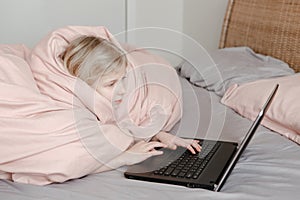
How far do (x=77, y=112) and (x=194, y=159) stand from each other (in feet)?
1.08

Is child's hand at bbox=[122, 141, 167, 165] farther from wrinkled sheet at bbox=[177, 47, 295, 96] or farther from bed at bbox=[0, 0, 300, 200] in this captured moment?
wrinkled sheet at bbox=[177, 47, 295, 96]

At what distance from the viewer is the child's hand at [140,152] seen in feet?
3.90

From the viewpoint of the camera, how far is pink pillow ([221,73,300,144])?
4.65 ft

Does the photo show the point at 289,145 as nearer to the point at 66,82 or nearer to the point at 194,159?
the point at 194,159

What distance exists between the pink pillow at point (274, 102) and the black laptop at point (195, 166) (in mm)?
223

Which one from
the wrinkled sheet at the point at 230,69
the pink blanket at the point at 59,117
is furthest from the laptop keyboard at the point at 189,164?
the wrinkled sheet at the point at 230,69

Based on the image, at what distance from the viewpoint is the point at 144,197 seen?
1000 millimetres

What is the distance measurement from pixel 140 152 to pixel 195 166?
0.50 feet

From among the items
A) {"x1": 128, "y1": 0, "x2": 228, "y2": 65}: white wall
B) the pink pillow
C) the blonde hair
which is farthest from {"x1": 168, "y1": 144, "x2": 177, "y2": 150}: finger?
{"x1": 128, "y1": 0, "x2": 228, "y2": 65}: white wall

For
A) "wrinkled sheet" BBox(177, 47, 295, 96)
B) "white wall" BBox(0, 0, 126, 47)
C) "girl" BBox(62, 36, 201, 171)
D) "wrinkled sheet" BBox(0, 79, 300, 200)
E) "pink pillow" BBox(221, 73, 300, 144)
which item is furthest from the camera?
"white wall" BBox(0, 0, 126, 47)

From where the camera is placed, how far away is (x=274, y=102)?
1.50 metres

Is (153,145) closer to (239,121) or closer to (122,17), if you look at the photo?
(239,121)

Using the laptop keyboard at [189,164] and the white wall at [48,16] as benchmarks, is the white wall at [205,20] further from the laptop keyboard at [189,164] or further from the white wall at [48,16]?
the laptop keyboard at [189,164]

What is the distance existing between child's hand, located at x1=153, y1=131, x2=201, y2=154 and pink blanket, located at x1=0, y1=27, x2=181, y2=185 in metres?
0.03
